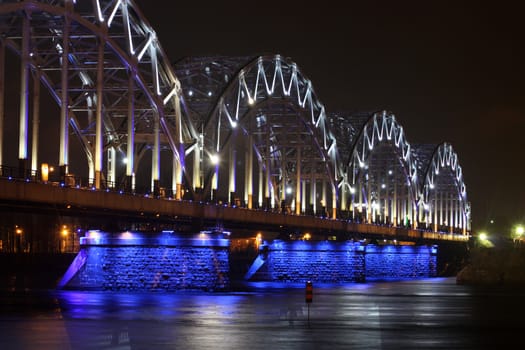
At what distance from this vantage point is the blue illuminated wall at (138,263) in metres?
80.1

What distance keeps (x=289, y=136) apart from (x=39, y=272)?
43961 millimetres

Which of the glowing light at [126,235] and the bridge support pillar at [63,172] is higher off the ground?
the bridge support pillar at [63,172]

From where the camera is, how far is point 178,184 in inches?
3585

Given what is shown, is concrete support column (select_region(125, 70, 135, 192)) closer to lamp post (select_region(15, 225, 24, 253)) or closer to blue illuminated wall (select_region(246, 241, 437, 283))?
blue illuminated wall (select_region(246, 241, 437, 283))

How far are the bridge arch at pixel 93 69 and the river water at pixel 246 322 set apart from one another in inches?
419

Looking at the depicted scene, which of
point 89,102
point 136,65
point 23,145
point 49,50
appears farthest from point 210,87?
point 23,145

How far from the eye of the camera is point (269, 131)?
130 m

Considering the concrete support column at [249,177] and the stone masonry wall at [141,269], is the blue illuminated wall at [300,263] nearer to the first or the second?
the concrete support column at [249,177]

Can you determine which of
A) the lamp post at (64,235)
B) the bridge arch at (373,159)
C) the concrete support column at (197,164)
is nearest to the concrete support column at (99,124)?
the concrete support column at (197,164)

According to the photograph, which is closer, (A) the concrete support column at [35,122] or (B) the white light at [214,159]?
(A) the concrete support column at [35,122]

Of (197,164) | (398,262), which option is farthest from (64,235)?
(197,164)

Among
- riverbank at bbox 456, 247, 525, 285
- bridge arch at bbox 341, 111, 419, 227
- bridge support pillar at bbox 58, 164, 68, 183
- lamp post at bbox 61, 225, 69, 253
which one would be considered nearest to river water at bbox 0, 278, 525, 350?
bridge support pillar at bbox 58, 164, 68, 183

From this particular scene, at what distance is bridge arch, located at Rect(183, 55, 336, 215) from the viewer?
347ft

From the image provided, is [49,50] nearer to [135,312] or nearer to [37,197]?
[37,197]
